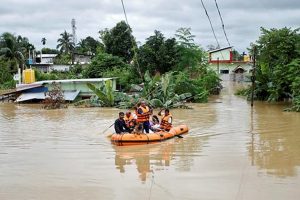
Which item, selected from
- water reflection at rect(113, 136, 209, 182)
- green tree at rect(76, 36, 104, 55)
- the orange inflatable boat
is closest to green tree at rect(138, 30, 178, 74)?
water reflection at rect(113, 136, 209, 182)

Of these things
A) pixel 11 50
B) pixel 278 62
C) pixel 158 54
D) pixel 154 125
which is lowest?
pixel 154 125

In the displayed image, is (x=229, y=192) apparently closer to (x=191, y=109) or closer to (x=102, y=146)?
(x=102, y=146)

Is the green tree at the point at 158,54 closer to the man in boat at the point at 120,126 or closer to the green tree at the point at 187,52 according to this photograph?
the green tree at the point at 187,52

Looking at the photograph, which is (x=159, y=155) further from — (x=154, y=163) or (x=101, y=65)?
(x=101, y=65)

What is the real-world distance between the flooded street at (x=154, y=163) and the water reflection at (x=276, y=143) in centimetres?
2

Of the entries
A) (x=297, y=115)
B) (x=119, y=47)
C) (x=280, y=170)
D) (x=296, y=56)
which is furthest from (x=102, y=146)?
(x=119, y=47)

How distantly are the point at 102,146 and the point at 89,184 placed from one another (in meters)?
5.16

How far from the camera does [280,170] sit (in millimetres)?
11453

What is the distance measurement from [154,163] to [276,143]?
17.2 feet

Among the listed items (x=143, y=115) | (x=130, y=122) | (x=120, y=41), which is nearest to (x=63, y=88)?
(x=120, y=41)

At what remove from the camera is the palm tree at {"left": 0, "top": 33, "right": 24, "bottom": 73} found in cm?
5584

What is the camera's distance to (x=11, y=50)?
5681 centimetres

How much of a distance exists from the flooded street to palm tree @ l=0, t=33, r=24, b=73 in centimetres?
3592

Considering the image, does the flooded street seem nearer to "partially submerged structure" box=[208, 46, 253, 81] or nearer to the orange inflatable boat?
the orange inflatable boat
